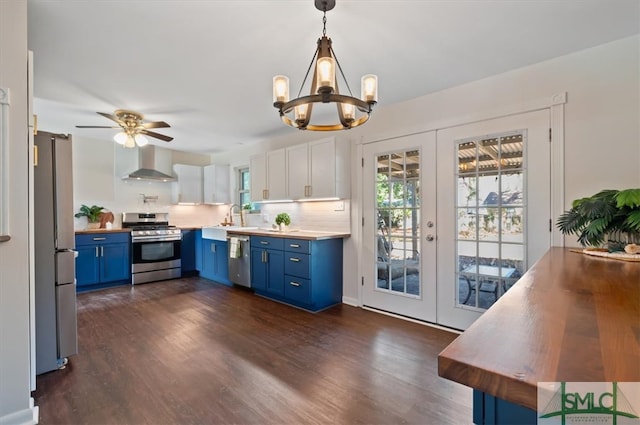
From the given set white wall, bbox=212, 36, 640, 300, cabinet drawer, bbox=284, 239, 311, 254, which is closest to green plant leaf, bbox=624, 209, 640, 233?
white wall, bbox=212, 36, 640, 300

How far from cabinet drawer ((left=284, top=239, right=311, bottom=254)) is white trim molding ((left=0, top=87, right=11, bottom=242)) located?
250 cm

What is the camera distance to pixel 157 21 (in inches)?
76.5

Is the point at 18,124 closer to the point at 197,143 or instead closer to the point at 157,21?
the point at 157,21

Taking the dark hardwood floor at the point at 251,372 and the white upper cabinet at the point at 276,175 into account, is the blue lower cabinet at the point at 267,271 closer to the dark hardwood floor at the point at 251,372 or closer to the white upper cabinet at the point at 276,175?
the dark hardwood floor at the point at 251,372

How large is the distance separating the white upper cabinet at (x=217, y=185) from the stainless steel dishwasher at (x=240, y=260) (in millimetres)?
1488

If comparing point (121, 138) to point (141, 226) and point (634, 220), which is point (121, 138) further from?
point (634, 220)

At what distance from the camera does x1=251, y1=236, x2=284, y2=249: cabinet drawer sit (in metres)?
3.90

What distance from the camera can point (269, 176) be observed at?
4.62m

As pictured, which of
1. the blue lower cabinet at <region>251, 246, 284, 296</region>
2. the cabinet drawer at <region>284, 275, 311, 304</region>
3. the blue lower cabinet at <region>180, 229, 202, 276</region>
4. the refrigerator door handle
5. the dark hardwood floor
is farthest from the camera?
the blue lower cabinet at <region>180, 229, 202, 276</region>

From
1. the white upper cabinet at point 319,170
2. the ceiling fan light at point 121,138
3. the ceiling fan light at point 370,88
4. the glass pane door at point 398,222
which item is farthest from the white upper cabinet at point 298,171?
the ceiling fan light at point 370,88

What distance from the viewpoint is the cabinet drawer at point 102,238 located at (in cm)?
448

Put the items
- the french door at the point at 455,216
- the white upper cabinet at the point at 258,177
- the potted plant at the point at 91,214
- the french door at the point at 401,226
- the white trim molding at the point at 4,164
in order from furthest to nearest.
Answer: the potted plant at the point at 91,214
the white upper cabinet at the point at 258,177
the french door at the point at 401,226
the french door at the point at 455,216
the white trim molding at the point at 4,164

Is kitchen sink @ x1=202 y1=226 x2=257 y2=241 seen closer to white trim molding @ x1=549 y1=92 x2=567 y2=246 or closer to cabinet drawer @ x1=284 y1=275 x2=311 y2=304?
cabinet drawer @ x1=284 y1=275 x2=311 y2=304

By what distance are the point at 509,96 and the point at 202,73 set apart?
108 inches
